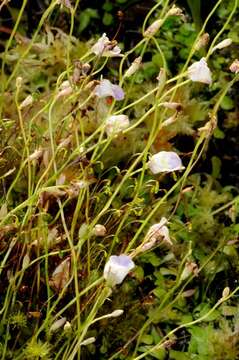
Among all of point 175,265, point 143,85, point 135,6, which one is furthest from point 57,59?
point 175,265

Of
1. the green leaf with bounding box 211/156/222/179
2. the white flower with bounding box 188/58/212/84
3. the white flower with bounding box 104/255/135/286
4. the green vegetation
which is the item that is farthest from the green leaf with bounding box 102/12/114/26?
the white flower with bounding box 104/255/135/286

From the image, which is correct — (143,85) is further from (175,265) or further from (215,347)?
(215,347)

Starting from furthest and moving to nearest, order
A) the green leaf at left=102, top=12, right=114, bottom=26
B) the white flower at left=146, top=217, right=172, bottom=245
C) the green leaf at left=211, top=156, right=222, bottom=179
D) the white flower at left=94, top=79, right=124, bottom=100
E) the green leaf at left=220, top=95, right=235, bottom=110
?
the green leaf at left=102, top=12, right=114, bottom=26 < the green leaf at left=220, top=95, right=235, bottom=110 < the green leaf at left=211, top=156, right=222, bottom=179 < the white flower at left=94, top=79, right=124, bottom=100 < the white flower at left=146, top=217, right=172, bottom=245

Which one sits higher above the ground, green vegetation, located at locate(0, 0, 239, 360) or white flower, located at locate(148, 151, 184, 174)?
white flower, located at locate(148, 151, 184, 174)

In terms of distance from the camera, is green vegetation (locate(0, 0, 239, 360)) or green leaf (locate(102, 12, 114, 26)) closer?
green vegetation (locate(0, 0, 239, 360))

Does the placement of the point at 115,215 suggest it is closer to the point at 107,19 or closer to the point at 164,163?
the point at 164,163

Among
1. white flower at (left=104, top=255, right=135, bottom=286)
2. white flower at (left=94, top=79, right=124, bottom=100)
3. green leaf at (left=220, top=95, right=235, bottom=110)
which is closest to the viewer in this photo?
white flower at (left=104, top=255, right=135, bottom=286)

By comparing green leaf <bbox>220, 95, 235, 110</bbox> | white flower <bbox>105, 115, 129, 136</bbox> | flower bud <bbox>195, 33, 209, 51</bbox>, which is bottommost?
green leaf <bbox>220, 95, 235, 110</bbox>

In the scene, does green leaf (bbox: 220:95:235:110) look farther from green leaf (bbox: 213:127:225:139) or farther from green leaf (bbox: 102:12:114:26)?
green leaf (bbox: 102:12:114:26)
